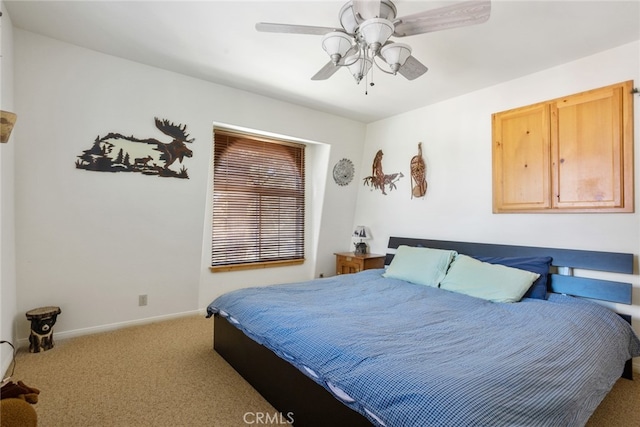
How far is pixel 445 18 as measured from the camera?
1.66 metres

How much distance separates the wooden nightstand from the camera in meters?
4.18

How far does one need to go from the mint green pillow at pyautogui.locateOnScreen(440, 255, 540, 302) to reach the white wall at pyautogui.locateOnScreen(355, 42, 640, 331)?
0.55 meters

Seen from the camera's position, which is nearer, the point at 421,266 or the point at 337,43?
the point at 337,43

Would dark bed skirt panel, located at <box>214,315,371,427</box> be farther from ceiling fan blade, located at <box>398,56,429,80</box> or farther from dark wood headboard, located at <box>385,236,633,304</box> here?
dark wood headboard, located at <box>385,236,633,304</box>

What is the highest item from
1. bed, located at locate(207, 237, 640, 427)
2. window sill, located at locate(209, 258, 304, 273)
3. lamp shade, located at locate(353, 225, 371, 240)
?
lamp shade, located at locate(353, 225, 371, 240)

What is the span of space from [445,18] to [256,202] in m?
3.14

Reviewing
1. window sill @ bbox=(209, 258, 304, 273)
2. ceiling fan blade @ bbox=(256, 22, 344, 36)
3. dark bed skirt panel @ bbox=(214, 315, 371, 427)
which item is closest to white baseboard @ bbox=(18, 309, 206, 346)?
window sill @ bbox=(209, 258, 304, 273)

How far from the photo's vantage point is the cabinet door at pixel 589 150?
8.42 feet

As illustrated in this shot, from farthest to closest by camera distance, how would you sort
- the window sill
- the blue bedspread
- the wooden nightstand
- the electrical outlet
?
the wooden nightstand → the window sill → the electrical outlet → the blue bedspread

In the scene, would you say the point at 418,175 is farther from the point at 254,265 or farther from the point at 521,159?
the point at 254,265

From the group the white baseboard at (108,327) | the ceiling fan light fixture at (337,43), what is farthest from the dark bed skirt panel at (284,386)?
the ceiling fan light fixture at (337,43)

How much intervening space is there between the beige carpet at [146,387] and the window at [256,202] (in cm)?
139

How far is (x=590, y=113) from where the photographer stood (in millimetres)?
2709

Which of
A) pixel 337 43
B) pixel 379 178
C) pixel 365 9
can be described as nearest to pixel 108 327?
pixel 337 43
